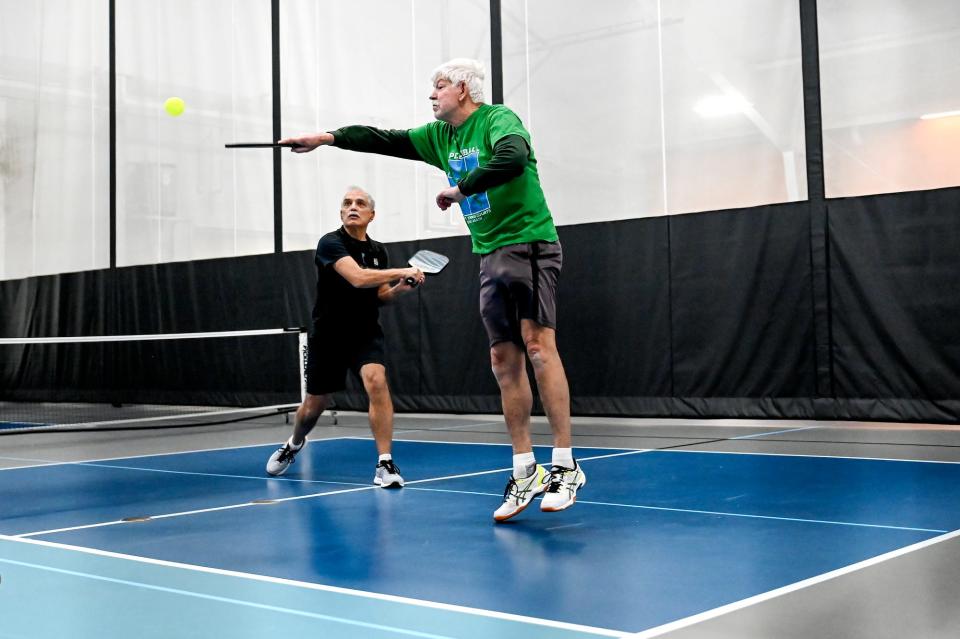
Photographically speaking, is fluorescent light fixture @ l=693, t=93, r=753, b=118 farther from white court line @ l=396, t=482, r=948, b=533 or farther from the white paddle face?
white court line @ l=396, t=482, r=948, b=533

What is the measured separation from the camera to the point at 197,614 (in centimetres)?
254

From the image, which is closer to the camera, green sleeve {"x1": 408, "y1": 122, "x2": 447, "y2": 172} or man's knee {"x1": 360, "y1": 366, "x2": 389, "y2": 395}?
green sleeve {"x1": 408, "y1": 122, "x2": 447, "y2": 172}

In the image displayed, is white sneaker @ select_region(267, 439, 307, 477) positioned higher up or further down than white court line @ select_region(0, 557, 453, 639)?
higher up

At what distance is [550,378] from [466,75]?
3.69 feet

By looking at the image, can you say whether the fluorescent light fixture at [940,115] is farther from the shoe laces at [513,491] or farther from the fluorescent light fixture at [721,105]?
the shoe laces at [513,491]

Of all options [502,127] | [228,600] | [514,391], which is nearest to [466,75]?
[502,127]

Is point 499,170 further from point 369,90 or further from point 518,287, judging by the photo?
point 369,90

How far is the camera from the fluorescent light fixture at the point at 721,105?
7926mm

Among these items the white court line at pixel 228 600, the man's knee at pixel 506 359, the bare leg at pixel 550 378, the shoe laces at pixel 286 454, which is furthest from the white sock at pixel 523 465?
the shoe laces at pixel 286 454

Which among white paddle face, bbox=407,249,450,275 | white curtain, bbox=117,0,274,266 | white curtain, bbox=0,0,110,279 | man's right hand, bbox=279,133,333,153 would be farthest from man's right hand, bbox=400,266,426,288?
white curtain, bbox=0,0,110,279

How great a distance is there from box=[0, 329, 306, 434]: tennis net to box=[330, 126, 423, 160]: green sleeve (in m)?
5.21

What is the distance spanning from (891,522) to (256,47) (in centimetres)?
892

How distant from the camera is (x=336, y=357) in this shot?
17.3ft

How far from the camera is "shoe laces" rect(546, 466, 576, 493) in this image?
3.75 m
